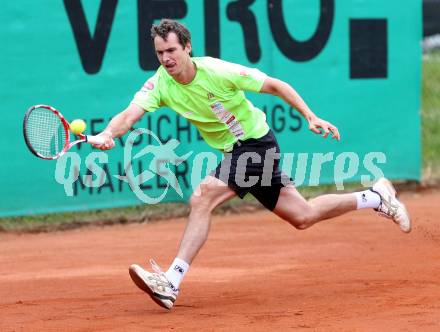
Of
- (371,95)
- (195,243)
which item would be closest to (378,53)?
(371,95)

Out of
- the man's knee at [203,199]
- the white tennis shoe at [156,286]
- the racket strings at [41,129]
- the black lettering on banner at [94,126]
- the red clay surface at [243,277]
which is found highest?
the racket strings at [41,129]

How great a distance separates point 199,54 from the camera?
31.1 feet

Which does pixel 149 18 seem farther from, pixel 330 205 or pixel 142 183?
pixel 330 205

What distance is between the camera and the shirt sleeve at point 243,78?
233 inches

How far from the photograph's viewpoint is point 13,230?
29.5ft

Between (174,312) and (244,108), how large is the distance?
4.11 feet

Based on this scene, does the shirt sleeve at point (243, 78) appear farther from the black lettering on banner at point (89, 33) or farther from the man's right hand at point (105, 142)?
the black lettering on banner at point (89, 33)

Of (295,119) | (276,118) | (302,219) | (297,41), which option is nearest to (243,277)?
(302,219)

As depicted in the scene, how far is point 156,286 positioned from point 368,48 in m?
5.47

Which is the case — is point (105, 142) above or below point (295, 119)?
above

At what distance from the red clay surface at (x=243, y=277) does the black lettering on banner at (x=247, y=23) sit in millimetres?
1499

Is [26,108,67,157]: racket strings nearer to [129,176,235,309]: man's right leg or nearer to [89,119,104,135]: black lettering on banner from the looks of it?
[129,176,235,309]: man's right leg

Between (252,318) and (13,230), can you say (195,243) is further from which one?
(13,230)

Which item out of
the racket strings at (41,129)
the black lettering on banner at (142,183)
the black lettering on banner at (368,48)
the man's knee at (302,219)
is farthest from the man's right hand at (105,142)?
the black lettering on banner at (368,48)
